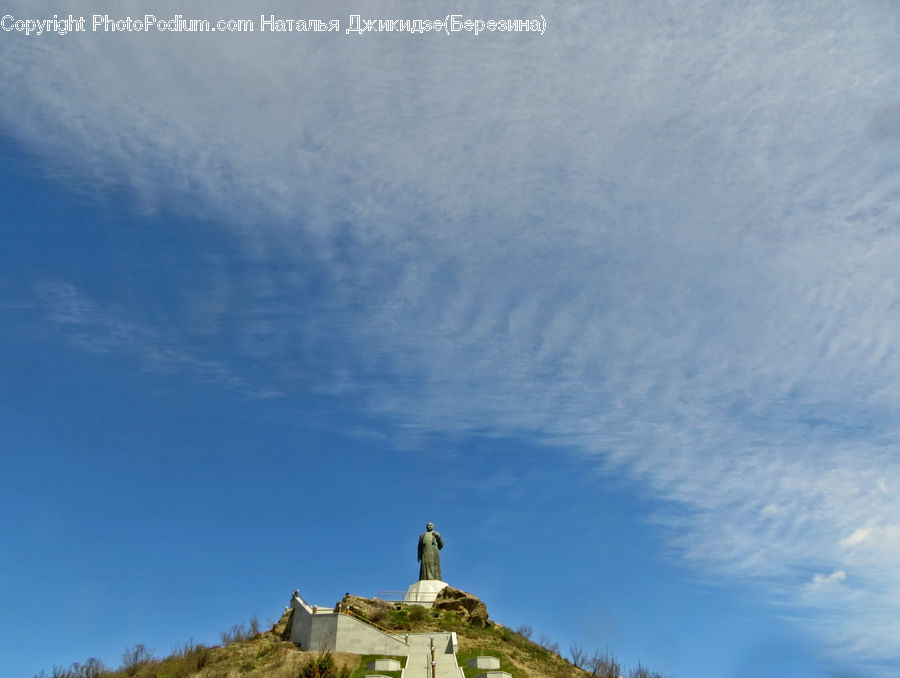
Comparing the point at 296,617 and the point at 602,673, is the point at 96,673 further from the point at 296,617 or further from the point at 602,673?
the point at 602,673

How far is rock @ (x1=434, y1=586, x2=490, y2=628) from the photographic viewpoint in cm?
4915

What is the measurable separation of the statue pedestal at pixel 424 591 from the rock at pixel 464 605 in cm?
54

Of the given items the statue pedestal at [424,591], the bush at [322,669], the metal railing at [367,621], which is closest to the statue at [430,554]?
the statue pedestal at [424,591]

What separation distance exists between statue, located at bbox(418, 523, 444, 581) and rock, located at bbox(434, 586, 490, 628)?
2682mm

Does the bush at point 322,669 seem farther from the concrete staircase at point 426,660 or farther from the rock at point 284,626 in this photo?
the rock at point 284,626

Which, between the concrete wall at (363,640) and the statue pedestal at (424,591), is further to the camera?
the statue pedestal at (424,591)

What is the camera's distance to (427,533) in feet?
188

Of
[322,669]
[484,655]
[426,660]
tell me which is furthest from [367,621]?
[484,655]

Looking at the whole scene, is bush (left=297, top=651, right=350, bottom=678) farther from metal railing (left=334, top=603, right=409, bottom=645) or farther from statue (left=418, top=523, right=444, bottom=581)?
statue (left=418, top=523, right=444, bottom=581)

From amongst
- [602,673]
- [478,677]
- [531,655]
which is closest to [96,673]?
[478,677]

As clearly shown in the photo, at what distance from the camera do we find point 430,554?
183 feet

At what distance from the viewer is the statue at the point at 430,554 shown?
5488 cm

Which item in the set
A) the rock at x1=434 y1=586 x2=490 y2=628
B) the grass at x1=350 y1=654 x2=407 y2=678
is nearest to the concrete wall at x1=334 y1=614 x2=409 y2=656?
the grass at x1=350 y1=654 x2=407 y2=678

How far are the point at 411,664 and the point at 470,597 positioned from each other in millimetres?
9364
